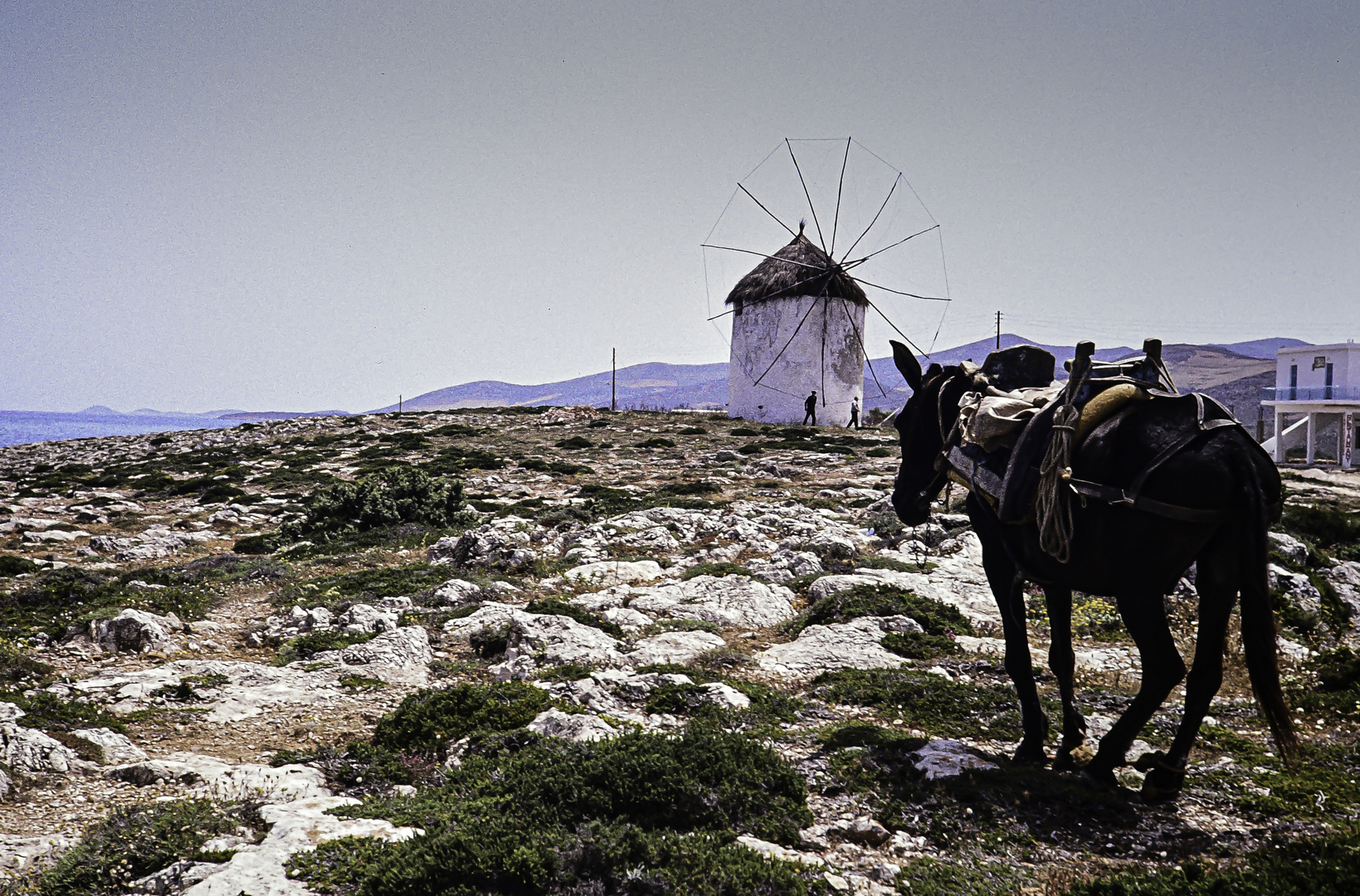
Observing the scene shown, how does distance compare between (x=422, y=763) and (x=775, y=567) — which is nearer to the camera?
(x=422, y=763)

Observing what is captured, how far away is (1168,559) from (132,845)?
6.42 meters

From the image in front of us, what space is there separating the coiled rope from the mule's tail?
93cm

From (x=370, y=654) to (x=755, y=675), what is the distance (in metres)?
4.40

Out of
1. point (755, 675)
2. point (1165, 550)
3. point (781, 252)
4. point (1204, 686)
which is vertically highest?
point (781, 252)

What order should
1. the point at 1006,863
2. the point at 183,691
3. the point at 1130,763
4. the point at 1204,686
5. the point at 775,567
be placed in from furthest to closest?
the point at 775,567 < the point at 183,691 < the point at 1130,763 < the point at 1204,686 < the point at 1006,863

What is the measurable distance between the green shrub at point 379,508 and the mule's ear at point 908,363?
1331 centimetres

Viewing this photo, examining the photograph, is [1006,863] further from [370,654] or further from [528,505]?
[528,505]

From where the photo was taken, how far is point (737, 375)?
5388cm

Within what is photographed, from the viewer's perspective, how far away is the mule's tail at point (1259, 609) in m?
4.49

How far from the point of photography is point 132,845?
446 centimetres

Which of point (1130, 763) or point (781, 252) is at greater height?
point (781, 252)

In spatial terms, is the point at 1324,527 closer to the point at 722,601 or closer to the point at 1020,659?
the point at 722,601

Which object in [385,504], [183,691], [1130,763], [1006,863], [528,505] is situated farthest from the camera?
[528,505]

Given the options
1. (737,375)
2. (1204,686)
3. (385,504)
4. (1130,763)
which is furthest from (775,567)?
(737,375)
